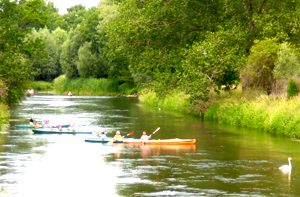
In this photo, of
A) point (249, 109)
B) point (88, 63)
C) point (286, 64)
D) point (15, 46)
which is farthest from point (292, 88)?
point (88, 63)

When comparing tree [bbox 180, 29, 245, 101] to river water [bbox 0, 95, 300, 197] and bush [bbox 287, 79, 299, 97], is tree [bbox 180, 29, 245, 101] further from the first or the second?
river water [bbox 0, 95, 300, 197]

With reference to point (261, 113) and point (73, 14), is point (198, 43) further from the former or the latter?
point (73, 14)

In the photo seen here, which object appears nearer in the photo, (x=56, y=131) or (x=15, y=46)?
(x=56, y=131)

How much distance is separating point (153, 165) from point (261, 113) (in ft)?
42.8

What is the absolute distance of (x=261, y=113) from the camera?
1216 inches

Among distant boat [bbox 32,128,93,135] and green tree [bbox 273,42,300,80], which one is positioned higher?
green tree [bbox 273,42,300,80]

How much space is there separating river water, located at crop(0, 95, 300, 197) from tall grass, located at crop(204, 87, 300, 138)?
78 centimetres

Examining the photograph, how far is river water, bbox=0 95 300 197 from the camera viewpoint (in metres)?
15.9

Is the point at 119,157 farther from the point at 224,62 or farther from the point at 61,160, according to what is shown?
the point at 224,62

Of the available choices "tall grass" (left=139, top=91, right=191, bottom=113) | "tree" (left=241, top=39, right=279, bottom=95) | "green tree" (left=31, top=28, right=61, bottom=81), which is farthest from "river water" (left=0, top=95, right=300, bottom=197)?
"green tree" (left=31, top=28, right=61, bottom=81)

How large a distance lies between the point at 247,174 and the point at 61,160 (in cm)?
780

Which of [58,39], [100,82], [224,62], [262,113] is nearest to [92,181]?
[262,113]

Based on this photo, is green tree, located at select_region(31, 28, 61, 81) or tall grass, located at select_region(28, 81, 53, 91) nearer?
tall grass, located at select_region(28, 81, 53, 91)

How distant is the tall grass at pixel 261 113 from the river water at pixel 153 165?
0.78m
